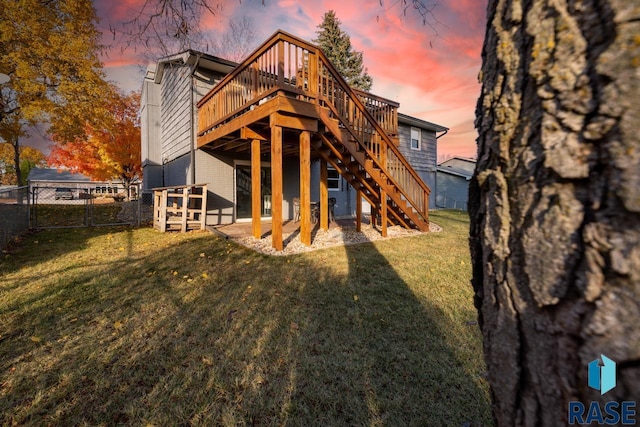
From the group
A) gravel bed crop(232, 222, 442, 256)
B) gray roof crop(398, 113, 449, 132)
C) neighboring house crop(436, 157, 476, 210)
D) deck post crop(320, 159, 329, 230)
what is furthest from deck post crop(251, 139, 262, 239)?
neighboring house crop(436, 157, 476, 210)

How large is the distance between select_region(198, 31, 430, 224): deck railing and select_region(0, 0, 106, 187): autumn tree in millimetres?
4988

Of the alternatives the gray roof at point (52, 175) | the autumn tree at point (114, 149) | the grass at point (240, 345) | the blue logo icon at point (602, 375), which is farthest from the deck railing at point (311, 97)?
the gray roof at point (52, 175)

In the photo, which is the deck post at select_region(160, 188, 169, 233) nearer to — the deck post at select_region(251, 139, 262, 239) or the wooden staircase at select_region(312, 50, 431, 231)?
the deck post at select_region(251, 139, 262, 239)

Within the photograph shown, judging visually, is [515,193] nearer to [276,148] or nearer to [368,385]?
[368,385]

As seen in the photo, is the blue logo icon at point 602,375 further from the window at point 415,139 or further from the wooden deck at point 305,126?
the window at point 415,139

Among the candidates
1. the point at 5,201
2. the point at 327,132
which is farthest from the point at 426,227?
the point at 5,201

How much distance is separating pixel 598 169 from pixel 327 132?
5.77 meters

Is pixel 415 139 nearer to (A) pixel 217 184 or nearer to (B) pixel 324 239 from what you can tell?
(A) pixel 217 184

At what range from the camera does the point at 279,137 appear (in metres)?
5.51

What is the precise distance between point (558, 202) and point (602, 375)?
1.17 feet

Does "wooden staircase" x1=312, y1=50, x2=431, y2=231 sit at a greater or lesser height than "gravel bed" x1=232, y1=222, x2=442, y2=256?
greater

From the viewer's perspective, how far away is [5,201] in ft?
20.0

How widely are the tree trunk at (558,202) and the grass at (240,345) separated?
1319 mm

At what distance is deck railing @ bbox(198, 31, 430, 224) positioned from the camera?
5492 mm
